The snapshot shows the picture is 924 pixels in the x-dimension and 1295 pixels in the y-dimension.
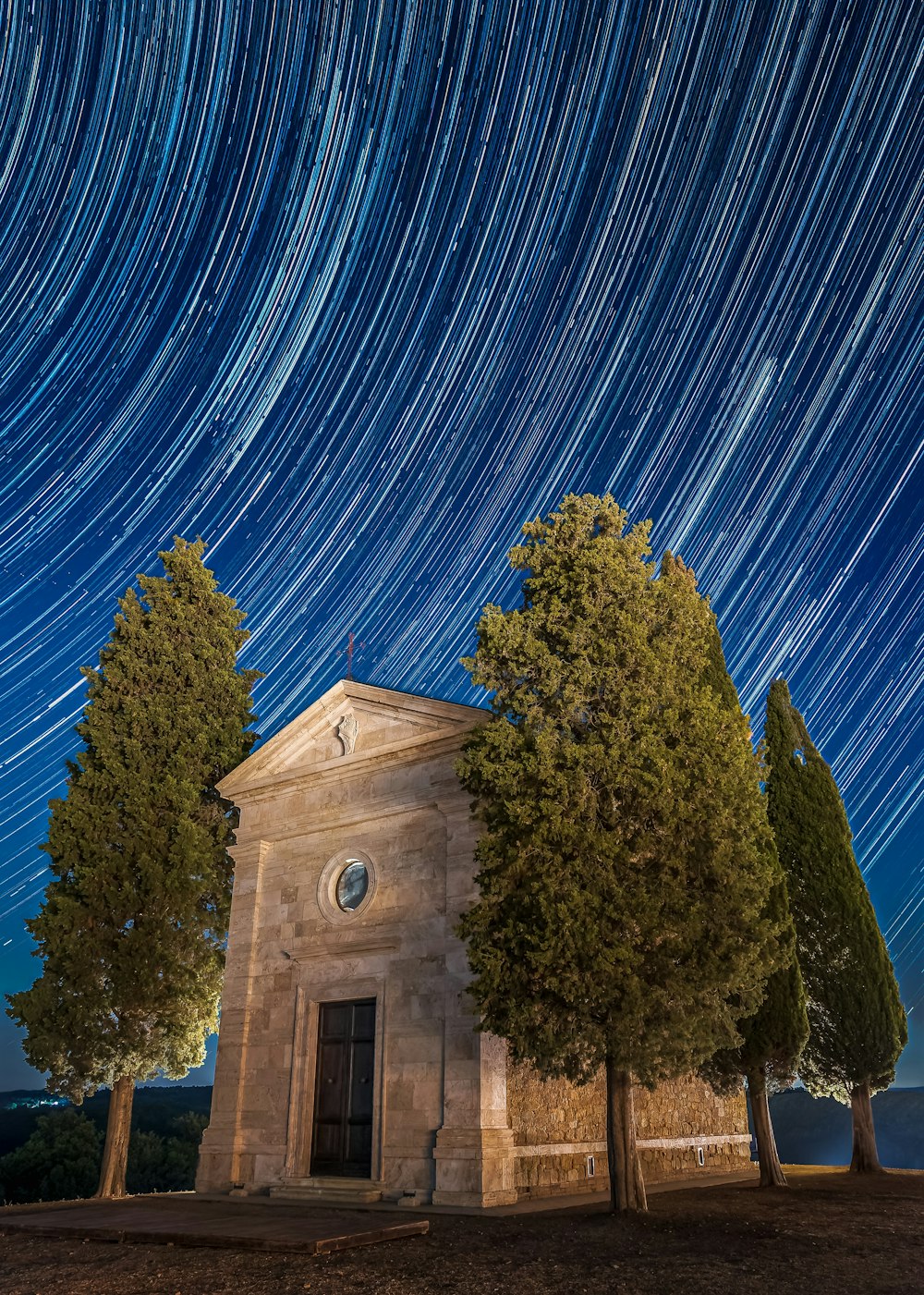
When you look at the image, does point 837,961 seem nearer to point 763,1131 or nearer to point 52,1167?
point 763,1131

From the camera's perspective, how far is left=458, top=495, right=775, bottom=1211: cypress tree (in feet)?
37.9

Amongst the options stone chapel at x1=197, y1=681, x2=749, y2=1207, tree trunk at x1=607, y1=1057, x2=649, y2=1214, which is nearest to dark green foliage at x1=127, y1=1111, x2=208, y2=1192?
stone chapel at x1=197, y1=681, x2=749, y2=1207

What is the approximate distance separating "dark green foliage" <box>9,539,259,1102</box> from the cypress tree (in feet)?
26.5

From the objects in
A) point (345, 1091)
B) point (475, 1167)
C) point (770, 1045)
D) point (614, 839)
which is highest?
point (614, 839)

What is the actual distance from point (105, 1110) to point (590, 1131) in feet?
186

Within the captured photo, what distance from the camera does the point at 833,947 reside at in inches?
764

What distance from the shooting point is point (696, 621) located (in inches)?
549

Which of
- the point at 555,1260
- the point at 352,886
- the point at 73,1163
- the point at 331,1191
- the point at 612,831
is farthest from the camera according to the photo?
the point at 73,1163

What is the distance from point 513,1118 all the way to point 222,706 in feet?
36.5

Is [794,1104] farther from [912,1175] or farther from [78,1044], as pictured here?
[78,1044]

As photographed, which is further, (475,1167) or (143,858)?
(143,858)

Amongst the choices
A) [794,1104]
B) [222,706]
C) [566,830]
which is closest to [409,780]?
[566,830]

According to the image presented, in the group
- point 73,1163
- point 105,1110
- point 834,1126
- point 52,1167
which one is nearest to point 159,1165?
point 73,1163

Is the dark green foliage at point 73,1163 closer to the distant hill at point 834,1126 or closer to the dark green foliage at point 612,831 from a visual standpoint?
the dark green foliage at point 612,831
